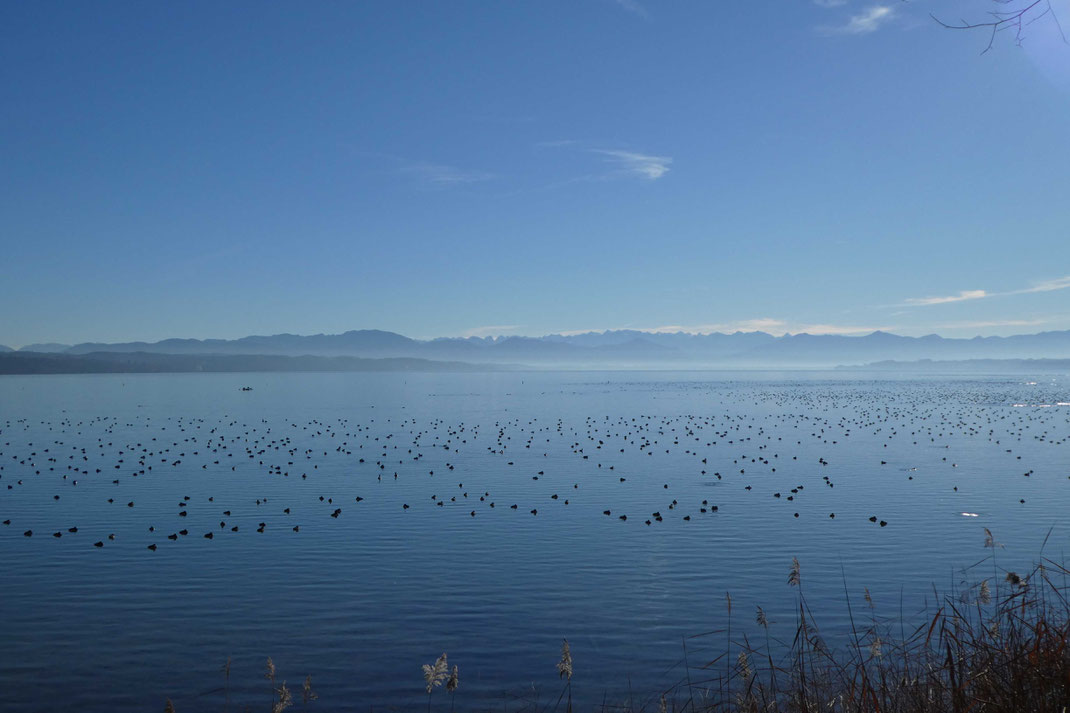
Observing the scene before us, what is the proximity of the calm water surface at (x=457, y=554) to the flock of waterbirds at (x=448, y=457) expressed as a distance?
29 cm

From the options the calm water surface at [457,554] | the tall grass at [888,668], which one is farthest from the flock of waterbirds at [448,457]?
the tall grass at [888,668]

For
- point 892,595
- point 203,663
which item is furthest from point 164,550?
point 892,595

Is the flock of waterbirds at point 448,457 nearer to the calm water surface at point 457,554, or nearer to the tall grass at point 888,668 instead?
the calm water surface at point 457,554

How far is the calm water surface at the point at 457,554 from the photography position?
13.7m

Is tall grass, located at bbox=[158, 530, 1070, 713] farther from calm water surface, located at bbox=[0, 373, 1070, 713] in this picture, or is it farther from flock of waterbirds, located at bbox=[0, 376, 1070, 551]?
flock of waterbirds, located at bbox=[0, 376, 1070, 551]

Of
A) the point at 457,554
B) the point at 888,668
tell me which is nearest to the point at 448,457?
the point at 457,554

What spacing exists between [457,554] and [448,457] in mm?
21847

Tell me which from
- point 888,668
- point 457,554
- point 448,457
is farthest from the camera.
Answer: point 448,457

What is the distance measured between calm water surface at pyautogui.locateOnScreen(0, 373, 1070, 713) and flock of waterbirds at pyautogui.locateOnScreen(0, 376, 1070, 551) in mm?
287

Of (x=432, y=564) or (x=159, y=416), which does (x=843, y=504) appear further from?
(x=159, y=416)

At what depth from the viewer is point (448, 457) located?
4309 cm

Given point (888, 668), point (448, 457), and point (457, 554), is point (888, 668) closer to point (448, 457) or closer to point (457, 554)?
point (457, 554)

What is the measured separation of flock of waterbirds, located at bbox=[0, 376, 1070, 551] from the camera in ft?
92.2

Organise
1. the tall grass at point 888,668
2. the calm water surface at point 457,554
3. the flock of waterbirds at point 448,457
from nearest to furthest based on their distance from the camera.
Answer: the tall grass at point 888,668, the calm water surface at point 457,554, the flock of waterbirds at point 448,457
